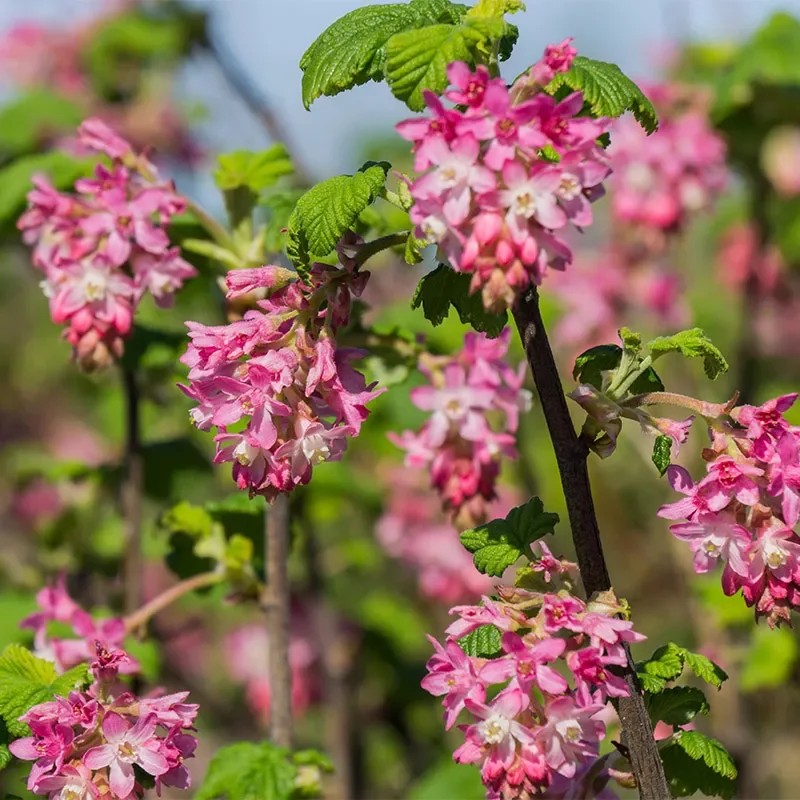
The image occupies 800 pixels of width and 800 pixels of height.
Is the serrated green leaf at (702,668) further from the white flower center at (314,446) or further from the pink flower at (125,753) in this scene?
the pink flower at (125,753)

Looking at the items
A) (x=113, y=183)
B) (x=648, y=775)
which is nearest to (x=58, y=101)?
(x=113, y=183)

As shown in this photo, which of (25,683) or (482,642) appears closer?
(482,642)

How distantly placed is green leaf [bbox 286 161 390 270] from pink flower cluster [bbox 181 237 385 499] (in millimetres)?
46

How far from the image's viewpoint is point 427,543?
4.18m

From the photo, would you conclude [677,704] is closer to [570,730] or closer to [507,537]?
[570,730]

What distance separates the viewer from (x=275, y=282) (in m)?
1.63

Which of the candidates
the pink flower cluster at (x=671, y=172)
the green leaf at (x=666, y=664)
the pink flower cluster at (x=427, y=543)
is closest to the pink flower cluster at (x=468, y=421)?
the green leaf at (x=666, y=664)

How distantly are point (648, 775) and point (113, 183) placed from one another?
1.50 m

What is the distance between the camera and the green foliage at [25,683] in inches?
67.7

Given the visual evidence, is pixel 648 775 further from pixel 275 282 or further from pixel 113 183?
pixel 113 183

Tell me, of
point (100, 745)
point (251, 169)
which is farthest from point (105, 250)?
point (100, 745)

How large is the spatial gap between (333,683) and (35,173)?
192cm

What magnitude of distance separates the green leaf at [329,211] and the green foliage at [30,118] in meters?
2.65

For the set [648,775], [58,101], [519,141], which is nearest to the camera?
[519,141]
